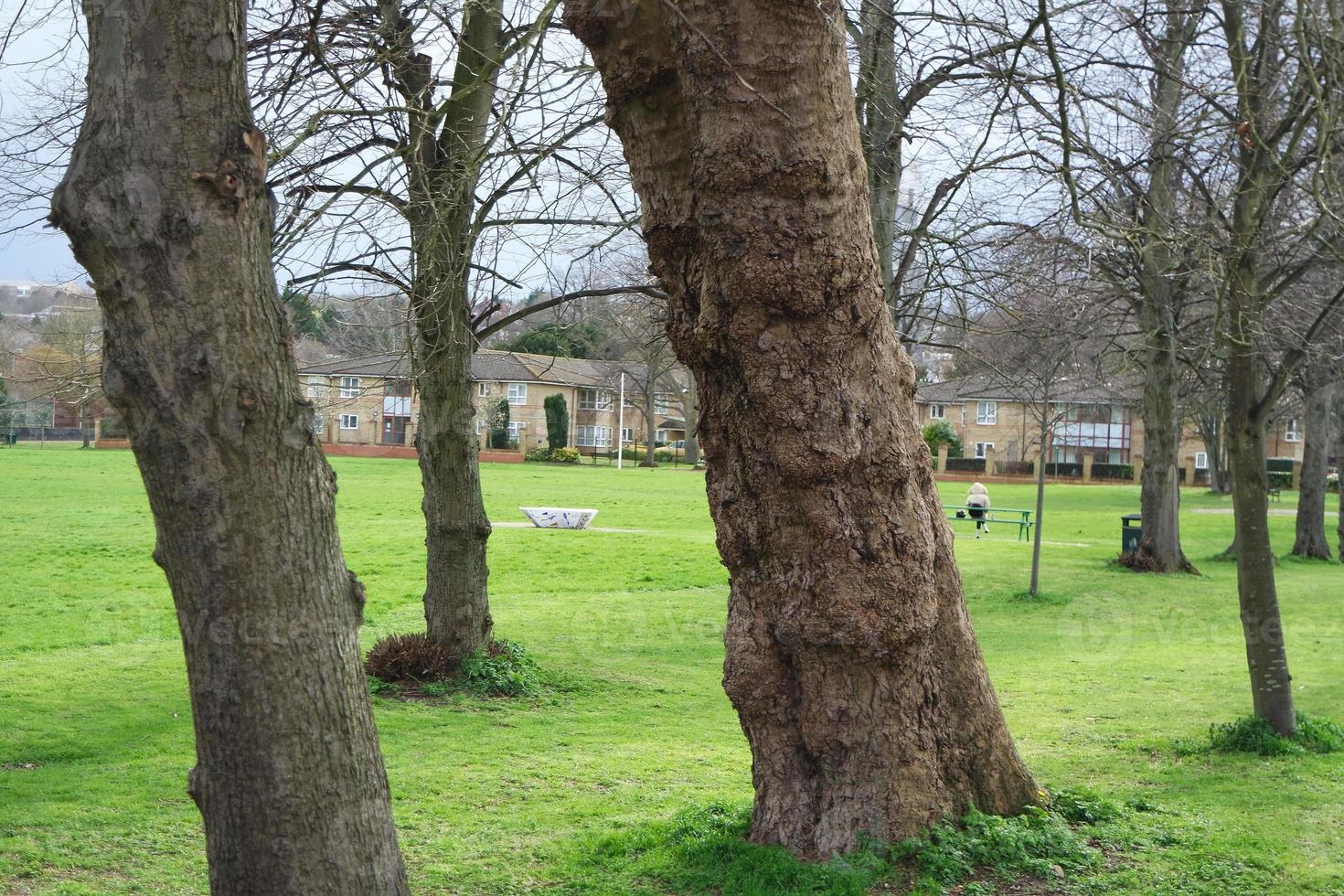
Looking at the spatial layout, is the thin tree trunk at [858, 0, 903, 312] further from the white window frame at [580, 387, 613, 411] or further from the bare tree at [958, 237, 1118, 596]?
the white window frame at [580, 387, 613, 411]

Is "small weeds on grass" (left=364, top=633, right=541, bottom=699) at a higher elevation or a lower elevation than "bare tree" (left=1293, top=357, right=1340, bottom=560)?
lower

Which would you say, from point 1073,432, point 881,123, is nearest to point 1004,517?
point 881,123

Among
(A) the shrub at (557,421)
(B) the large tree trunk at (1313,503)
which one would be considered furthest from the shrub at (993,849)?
(A) the shrub at (557,421)

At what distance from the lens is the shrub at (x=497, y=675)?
391 inches

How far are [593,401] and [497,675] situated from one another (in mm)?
73385

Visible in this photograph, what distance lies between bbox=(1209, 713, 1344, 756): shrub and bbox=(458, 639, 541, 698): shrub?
545cm

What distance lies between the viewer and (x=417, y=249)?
7934 millimetres

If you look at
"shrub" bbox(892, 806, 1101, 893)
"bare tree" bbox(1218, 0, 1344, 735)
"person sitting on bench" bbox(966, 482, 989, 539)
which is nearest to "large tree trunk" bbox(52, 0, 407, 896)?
"shrub" bbox(892, 806, 1101, 893)

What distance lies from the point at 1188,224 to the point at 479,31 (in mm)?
6335

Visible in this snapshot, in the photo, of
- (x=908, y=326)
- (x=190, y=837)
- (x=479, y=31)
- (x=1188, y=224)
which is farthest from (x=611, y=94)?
(x=1188, y=224)

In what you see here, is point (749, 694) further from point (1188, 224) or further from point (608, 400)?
point (608, 400)

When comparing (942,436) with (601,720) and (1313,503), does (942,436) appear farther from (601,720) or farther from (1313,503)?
(601,720)

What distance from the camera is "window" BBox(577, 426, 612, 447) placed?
8312 cm

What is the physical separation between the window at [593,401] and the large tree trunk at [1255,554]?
2936 inches
